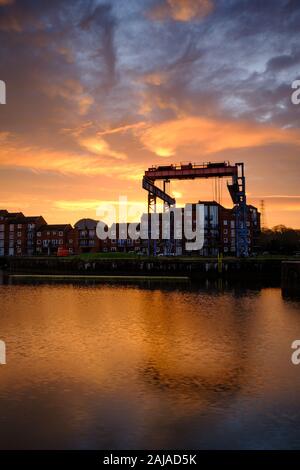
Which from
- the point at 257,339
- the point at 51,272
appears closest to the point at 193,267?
the point at 51,272

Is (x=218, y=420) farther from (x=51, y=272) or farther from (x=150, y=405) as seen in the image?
(x=51, y=272)

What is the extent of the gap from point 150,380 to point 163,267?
4898cm

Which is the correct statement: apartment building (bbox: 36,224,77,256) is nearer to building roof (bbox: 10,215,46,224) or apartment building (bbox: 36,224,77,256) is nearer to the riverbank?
building roof (bbox: 10,215,46,224)

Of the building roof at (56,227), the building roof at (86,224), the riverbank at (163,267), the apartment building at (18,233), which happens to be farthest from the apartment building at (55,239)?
the riverbank at (163,267)

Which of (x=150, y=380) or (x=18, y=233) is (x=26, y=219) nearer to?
(x=18, y=233)

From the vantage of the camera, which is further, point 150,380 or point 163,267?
point 163,267

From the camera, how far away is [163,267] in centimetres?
6425

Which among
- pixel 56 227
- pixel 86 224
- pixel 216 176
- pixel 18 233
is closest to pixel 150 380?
pixel 216 176

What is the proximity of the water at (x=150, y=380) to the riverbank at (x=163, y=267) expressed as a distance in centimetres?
2768

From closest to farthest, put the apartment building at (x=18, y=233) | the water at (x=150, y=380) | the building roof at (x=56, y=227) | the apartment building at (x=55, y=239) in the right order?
the water at (x=150, y=380) < the apartment building at (x=55, y=239) < the building roof at (x=56, y=227) < the apartment building at (x=18, y=233)

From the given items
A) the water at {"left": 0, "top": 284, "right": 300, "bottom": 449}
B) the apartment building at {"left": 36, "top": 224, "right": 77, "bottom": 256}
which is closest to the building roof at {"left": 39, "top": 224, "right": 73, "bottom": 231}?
the apartment building at {"left": 36, "top": 224, "right": 77, "bottom": 256}

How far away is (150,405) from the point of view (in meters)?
12.9

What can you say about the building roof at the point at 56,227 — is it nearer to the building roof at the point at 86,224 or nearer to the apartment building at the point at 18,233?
the apartment building at the point at 18,233

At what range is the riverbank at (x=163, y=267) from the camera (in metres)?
58.6
